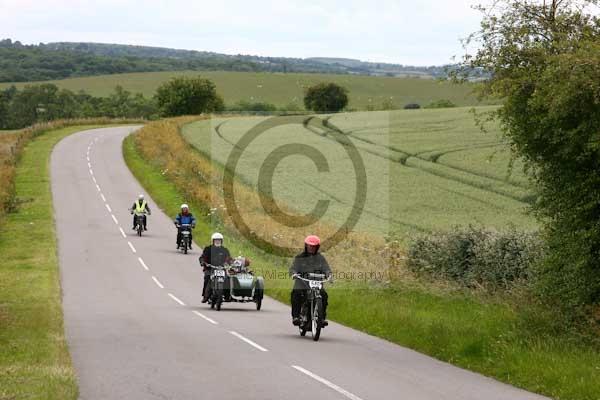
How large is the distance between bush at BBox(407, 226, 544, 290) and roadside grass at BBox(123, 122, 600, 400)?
1.01 metres

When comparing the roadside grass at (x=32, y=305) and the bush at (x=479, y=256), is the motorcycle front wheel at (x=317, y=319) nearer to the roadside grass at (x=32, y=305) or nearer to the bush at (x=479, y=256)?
the roadside grass at (x=32, y=305)

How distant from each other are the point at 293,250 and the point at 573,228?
15.9 metres

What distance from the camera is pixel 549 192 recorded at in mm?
19109

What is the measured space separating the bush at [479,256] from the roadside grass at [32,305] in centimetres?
972

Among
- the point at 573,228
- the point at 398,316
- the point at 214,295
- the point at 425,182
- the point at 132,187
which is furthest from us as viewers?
the point at 132,187

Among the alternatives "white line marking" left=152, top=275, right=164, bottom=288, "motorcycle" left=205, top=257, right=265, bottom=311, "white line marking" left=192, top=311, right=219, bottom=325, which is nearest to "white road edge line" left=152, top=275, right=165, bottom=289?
"white line marking" left=152, top=275, right=164, bottom=288

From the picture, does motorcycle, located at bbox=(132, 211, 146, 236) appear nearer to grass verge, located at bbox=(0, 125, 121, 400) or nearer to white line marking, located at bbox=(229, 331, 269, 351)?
grass verge, located at bbox=(0, 125, 121, 400)

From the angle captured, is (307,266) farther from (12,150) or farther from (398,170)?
(12,150)

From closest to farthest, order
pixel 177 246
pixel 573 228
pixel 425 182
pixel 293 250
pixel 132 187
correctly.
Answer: pixel 573 228 → pixel 293 250 → pixel 177 246 → pixel 425 182 → pixel 132 187

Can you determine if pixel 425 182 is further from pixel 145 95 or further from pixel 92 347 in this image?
pixel 145 95

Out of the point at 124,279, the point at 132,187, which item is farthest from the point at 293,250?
the point at 132,187

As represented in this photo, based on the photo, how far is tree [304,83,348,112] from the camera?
442ft

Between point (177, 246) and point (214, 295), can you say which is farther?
point (177, 246)

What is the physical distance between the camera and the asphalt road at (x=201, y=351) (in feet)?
40.6
